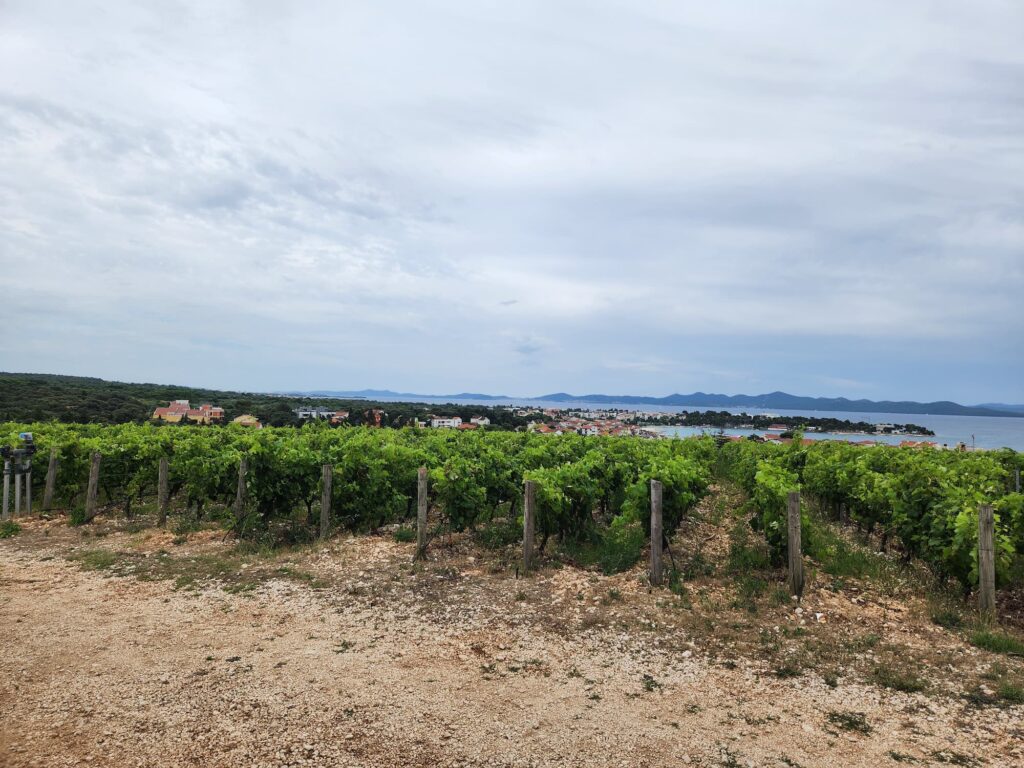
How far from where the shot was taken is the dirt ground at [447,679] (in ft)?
14.0

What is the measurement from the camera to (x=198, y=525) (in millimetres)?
11484

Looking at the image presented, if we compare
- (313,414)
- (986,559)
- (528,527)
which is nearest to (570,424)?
(313,414)

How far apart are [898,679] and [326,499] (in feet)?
30.6

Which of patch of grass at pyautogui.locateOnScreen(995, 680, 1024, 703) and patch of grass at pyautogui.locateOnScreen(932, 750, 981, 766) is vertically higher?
patch of grass at pyautogui.locateOnScreen(995, 680, 1024, 703)

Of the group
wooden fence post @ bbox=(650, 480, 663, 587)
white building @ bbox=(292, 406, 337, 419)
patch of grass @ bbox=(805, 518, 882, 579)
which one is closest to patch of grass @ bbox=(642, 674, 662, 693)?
wooden fence post @ bbox=(650, 480, 663, 587)

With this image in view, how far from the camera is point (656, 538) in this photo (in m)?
8.16

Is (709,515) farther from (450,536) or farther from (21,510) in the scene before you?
(21,510)

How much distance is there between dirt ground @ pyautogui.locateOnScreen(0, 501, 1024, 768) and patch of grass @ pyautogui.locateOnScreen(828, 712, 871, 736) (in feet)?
0.06

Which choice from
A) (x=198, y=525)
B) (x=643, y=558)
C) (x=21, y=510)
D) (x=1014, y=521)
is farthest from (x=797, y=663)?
(x=21, y=510)

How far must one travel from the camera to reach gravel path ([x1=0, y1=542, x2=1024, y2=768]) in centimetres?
422

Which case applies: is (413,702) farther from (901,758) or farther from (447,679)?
(901,758)

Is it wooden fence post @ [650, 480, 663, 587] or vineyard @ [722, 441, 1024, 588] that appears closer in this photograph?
vineyard @ [722, 441, 1024, 588]

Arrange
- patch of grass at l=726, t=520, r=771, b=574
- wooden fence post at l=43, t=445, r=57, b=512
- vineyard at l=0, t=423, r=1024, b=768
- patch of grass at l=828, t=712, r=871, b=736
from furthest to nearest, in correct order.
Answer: wooden fence post at l=43, t=445, r=57, b=512
patch of grass at l=726, t=520, r=771, b=574
patch of grass at l=828, t=712, r=871, b=736
vineyard at l=0, t=423, r=1024, b=768

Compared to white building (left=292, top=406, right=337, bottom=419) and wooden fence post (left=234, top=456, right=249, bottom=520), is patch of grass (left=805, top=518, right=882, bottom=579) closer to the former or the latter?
wooden fence post (left=234, top=456, right=249, bottom=520)
